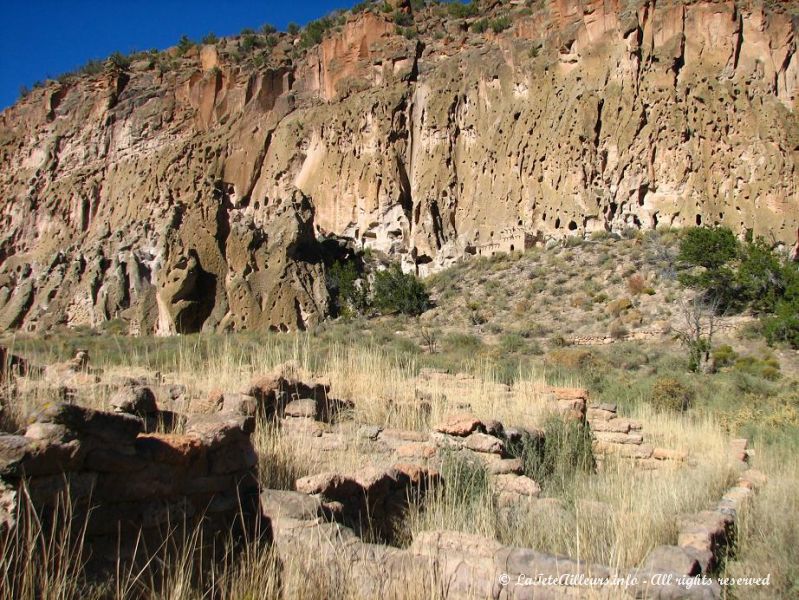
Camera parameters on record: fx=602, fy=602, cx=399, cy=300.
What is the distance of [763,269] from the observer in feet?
80.1

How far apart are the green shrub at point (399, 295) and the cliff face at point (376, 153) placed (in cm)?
358

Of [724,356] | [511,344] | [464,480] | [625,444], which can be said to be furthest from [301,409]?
[724,356]

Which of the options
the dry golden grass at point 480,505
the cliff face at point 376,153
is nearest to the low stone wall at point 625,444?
the dry golden grass at point 480,505

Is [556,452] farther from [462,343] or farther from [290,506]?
[462,343]

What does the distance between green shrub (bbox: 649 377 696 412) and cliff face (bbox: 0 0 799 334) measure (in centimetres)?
1816

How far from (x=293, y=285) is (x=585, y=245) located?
16.2m

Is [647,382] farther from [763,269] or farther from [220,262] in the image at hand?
[220,262]

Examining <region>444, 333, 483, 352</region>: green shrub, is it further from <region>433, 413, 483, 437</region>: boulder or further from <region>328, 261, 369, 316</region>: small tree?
<region>433, 413, 483, 437</region>: boulder

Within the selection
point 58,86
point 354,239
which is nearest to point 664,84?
point 354,239

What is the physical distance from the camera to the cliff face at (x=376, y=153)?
31391mm

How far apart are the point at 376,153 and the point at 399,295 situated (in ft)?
49.9

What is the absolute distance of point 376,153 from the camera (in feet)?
142

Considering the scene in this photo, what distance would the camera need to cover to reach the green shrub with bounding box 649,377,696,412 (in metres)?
11.7

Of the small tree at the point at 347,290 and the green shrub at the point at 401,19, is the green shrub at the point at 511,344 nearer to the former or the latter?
the small tree at the point at 347,290
